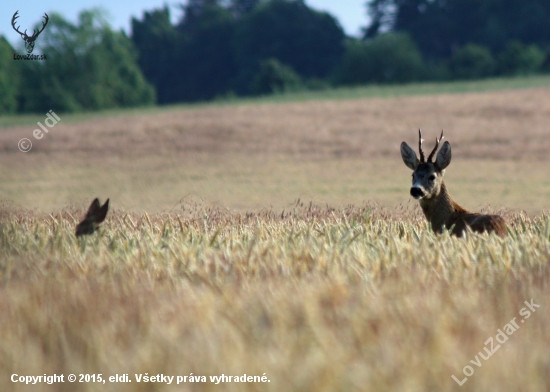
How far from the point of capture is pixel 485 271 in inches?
208

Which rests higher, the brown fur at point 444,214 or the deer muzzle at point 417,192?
the deer muzzle at point 417,192

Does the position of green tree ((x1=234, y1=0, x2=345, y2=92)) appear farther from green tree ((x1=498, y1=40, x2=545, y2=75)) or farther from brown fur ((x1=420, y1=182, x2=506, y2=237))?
brown fur ((x1=420, y1=182, x2=506, y2=237))

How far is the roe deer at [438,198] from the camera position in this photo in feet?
24.2

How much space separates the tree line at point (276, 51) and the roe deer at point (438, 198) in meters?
49.1

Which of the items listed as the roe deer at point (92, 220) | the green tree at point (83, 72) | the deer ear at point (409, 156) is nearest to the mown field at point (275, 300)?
the roe deer at point (92, 220)

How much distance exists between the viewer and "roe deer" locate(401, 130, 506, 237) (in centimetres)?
737

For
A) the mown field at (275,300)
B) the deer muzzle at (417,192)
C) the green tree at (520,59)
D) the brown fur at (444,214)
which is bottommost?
the brown fur at (444,214)

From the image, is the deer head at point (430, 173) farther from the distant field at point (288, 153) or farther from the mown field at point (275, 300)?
the distant field at point (288, 153)

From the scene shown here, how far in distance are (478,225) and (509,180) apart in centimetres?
1436

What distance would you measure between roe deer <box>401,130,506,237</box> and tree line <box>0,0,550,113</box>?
49.1 m

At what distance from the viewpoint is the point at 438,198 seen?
768 cm

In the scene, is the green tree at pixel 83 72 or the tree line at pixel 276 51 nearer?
the green tree at pixel 83 72

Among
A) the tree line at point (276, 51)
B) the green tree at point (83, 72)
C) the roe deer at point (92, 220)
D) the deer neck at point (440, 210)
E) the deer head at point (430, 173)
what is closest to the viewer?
the roe deer at point (92, 220)

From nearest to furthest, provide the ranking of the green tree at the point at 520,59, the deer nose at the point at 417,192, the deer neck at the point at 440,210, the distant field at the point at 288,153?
the deer nose at the point at 417,192, the deer neck at the point at 440,210, the distant field at the point at 288,153, the green tree at the point at 520,59
